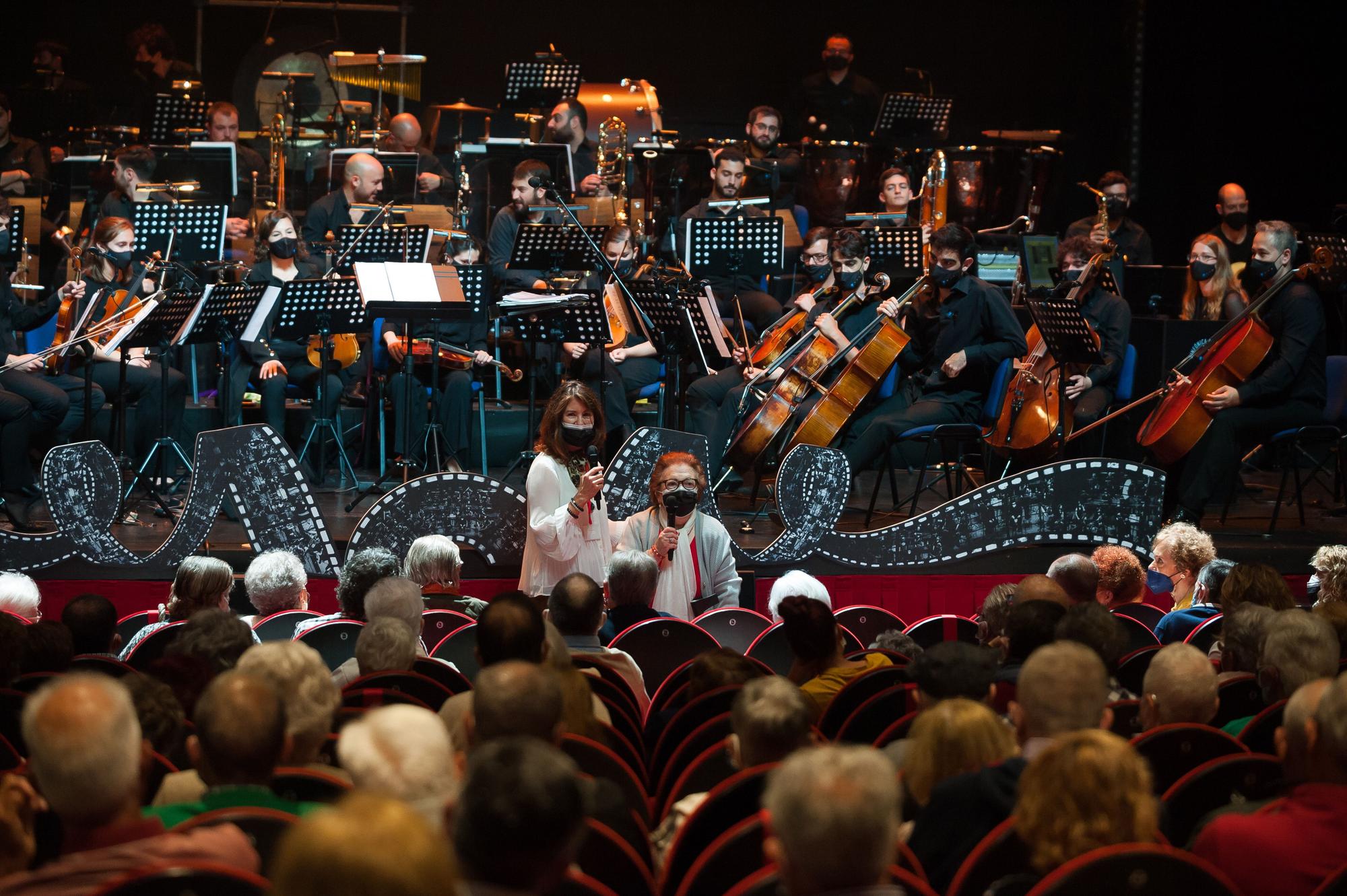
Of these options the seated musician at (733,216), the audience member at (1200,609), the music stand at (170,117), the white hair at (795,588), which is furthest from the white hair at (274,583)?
the music stand at (170,117)

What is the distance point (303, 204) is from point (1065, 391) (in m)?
6.84

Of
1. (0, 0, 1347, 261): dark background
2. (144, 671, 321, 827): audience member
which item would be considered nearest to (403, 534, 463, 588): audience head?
(144, 671, 321, 827): audience member

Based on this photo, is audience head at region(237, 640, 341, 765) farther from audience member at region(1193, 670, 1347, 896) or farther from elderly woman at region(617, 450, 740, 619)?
elderly woman at region(617, 450, 740, 619)

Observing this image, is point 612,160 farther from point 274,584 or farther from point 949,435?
point 274,584

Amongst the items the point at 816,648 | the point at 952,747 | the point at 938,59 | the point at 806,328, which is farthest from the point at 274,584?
the point at 938,59

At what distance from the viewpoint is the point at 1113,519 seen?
6.96m

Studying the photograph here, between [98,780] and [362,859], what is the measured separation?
2.49ft

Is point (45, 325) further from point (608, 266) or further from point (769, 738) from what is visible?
point (769, 738)

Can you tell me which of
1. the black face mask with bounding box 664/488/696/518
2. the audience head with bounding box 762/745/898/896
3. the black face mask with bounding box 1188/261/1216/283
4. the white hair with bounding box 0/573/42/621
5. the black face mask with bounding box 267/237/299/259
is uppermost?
the black face mask with bounding box 1188/261/1216/283

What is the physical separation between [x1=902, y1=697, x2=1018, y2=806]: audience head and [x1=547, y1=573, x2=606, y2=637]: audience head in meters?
1.52

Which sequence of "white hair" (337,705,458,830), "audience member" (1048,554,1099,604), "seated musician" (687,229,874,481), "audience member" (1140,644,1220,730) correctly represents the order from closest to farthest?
"white hair" (337,705,458,830) < "audience member" (1140,644,1220,730) < "audience member" (1048,554,1099,604) < "seated musician" (687,229,874,481)

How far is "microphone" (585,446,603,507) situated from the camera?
5801 millimetres

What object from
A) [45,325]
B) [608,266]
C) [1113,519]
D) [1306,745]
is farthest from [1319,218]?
[1306,745]

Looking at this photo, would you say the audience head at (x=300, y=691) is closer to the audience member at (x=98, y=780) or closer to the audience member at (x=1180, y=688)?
the audience member at (x=98, y=780)
